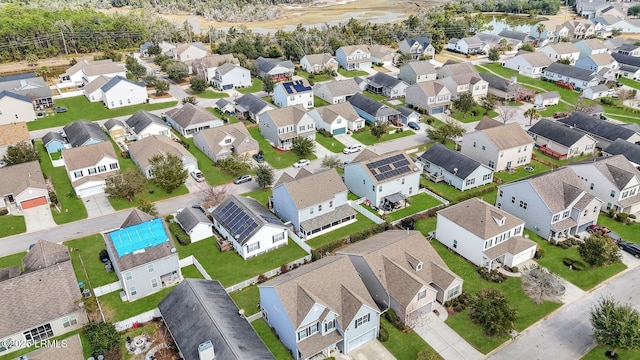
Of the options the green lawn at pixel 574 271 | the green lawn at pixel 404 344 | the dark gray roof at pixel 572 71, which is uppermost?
the dark gray roof at pixel 572 71

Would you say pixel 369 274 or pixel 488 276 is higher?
pixel 369 274

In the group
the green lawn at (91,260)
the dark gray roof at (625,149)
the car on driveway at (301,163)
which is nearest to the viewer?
the green lawn at (91,260)

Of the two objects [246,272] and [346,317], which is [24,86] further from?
[346,317]

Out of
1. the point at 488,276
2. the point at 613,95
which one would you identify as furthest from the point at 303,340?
the point at 613,95

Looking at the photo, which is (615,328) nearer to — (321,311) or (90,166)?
(321,311)

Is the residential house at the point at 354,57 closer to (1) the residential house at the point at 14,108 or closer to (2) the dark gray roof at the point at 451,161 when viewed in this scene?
(2) the dark gray roof at the point at 451,161

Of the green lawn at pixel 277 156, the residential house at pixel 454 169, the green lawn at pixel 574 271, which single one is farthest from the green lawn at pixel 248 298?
the residential house at pixel 454 169
